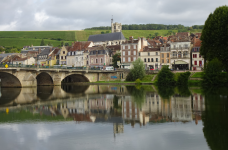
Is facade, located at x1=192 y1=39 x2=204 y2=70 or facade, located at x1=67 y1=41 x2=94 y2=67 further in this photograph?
facade, located at x1=67 y1=41 x2=94 y2=67

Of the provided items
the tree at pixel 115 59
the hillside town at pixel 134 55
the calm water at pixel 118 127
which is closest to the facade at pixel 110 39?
the hillside town at pixel 134 55

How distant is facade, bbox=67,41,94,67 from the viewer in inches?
4139

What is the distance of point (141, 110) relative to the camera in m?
32.4

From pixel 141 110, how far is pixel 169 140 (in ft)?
39.5

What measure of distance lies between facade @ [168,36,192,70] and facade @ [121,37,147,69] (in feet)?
35.2

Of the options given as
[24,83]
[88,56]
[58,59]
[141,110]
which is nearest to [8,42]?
[58,59]

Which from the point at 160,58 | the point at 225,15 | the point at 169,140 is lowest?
the point at 169,140

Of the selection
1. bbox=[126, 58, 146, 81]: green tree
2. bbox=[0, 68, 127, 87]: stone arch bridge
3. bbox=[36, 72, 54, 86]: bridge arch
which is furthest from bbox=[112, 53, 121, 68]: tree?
bbox=[36, 72, 54, 86]: bridge arch

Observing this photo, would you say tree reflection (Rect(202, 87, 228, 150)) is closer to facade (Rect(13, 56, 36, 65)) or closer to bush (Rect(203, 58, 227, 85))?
bush (Rect(203, 58, 227, 85))

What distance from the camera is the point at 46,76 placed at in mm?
77625

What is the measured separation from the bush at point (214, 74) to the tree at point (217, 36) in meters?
2.32

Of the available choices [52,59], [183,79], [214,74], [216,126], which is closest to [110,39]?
[52,59]

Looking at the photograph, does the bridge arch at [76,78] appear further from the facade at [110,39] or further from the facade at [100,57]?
the facade at [110,39]

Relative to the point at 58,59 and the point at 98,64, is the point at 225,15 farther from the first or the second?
the point at 58,59
